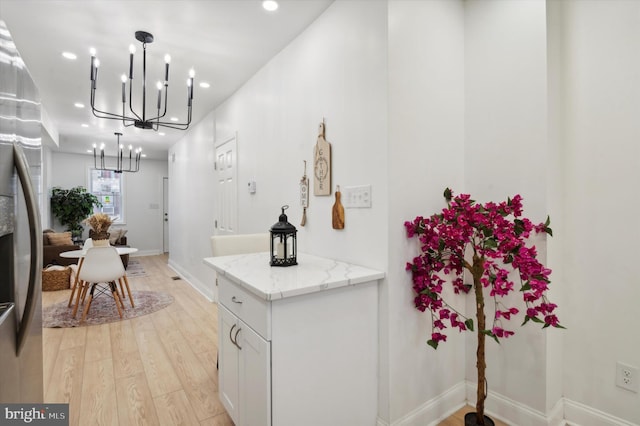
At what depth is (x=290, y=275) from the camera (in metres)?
1.60

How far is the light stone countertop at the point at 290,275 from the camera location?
136cm

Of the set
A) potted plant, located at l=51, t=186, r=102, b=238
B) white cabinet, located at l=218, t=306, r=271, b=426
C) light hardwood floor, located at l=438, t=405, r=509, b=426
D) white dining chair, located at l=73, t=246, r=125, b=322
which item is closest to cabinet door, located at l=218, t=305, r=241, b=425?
white cabinet, located at l=218, t=306, r=271, b=426

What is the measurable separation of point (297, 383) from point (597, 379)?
1.62 metres

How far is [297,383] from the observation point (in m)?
1.40

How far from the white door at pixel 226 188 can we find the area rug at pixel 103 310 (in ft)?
3.99

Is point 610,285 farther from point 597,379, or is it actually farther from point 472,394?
point 472,394

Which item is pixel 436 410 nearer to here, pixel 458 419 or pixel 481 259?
pixel 458 419

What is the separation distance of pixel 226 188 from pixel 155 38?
1757 millimetres

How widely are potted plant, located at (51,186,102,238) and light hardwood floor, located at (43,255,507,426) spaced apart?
4.66 meters

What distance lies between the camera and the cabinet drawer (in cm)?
134

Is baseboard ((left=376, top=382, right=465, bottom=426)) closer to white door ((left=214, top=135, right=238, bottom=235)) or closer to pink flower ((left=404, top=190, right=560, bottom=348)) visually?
pink flower ((left=404, top=190, right=560, bottom=348))

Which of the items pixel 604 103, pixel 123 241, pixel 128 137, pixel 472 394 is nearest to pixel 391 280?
pixel 472 394

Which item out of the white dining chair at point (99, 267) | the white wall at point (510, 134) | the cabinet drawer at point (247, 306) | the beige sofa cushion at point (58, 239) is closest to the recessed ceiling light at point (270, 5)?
the white wall at point (510, 134)

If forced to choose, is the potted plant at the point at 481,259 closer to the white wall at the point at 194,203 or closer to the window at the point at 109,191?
the white wall at the point at 194,203
